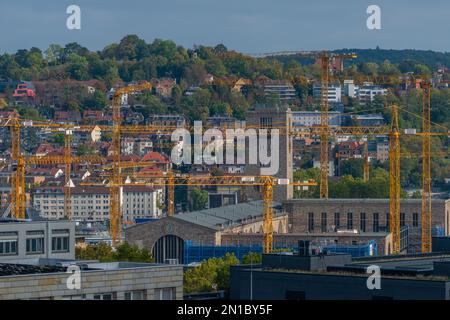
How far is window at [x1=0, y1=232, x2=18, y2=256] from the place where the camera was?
41625mm

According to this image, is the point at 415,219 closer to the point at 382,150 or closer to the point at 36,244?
→ the point at 36,244

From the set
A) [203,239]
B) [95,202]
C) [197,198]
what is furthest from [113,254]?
[95,202]

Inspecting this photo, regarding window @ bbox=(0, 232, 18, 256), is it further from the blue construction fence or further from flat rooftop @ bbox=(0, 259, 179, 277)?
the blue construction fence

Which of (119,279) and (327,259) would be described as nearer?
(119,279)

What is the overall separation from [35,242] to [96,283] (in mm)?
11704

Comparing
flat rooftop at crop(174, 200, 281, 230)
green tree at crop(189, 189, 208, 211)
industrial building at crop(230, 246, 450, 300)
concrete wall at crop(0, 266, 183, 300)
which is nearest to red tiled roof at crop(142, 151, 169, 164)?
green tree at crop(189, 189, 208, 211)

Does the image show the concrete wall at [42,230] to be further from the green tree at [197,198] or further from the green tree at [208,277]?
the green tree at [197,198]

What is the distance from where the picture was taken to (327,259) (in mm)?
36344

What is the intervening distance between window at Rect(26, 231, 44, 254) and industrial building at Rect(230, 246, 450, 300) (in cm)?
677

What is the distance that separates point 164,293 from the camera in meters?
32.2

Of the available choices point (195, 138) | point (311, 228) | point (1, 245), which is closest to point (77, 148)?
point (195, 138)
